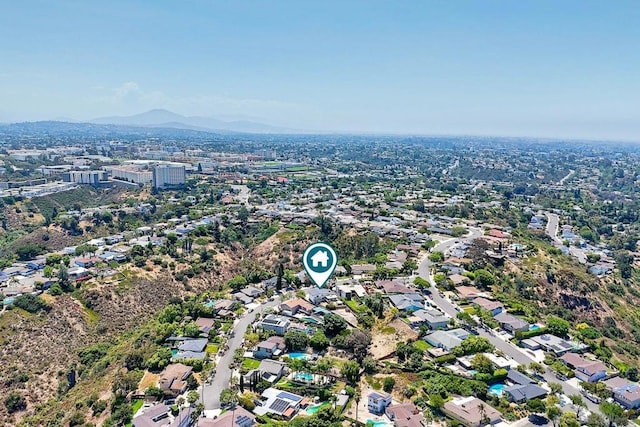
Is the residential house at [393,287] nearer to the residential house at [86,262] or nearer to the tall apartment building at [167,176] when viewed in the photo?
the residential house at [86,262]

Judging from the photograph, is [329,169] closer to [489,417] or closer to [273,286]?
[273,286]

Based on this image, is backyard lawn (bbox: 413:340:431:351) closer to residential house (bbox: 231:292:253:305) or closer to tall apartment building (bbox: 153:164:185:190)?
residential house (bbox: 231:292:253:305)

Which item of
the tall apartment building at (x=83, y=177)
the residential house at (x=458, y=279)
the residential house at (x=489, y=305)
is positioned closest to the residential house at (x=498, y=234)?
the residential house at (x=458, y=279)

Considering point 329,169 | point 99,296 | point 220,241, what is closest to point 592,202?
point 329,169

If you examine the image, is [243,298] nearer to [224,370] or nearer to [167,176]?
[224,370]

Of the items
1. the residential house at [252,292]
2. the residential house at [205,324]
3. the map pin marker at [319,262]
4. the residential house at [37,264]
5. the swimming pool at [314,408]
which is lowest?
the residential house at [37,264]

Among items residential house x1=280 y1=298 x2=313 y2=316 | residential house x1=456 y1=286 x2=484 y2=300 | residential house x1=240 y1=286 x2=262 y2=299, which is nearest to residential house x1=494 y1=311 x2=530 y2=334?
residential house x1=456 y1=286 x2=484 y2=300
